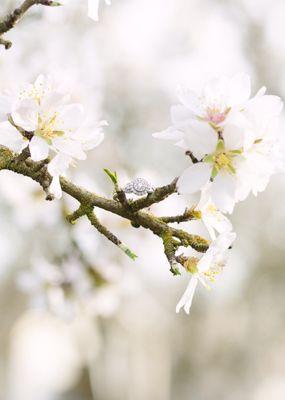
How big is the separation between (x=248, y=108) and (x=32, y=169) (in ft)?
1.22

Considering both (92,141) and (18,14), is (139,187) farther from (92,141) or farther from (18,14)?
(18,14)

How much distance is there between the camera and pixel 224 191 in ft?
3.90

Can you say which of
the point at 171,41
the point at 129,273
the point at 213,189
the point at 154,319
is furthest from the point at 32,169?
the point at 154,319

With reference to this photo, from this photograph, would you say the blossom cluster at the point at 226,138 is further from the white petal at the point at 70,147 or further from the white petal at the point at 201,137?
the white petal at the point at 70,147

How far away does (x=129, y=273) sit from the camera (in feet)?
13.0

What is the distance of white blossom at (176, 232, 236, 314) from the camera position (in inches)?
49.1

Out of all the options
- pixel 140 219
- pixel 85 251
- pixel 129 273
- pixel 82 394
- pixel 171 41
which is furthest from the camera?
pixel 82 394

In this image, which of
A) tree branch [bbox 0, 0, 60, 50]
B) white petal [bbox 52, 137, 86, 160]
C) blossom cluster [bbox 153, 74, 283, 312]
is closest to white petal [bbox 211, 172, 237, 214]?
blossom cluster [bbox 153, 74, 283, 312]

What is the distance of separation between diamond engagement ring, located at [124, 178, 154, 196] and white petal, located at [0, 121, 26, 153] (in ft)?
0.62

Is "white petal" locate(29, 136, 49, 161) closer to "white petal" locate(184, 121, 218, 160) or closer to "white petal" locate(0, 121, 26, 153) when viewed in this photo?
"white petal" locate(0, 121, 26, 153)

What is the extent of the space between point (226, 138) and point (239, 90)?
0.10 metres

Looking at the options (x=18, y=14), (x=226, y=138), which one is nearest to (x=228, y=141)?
(x=226, y=138)

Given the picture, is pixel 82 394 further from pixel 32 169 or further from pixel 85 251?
pixel 32 169

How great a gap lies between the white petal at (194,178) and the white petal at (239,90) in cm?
11
